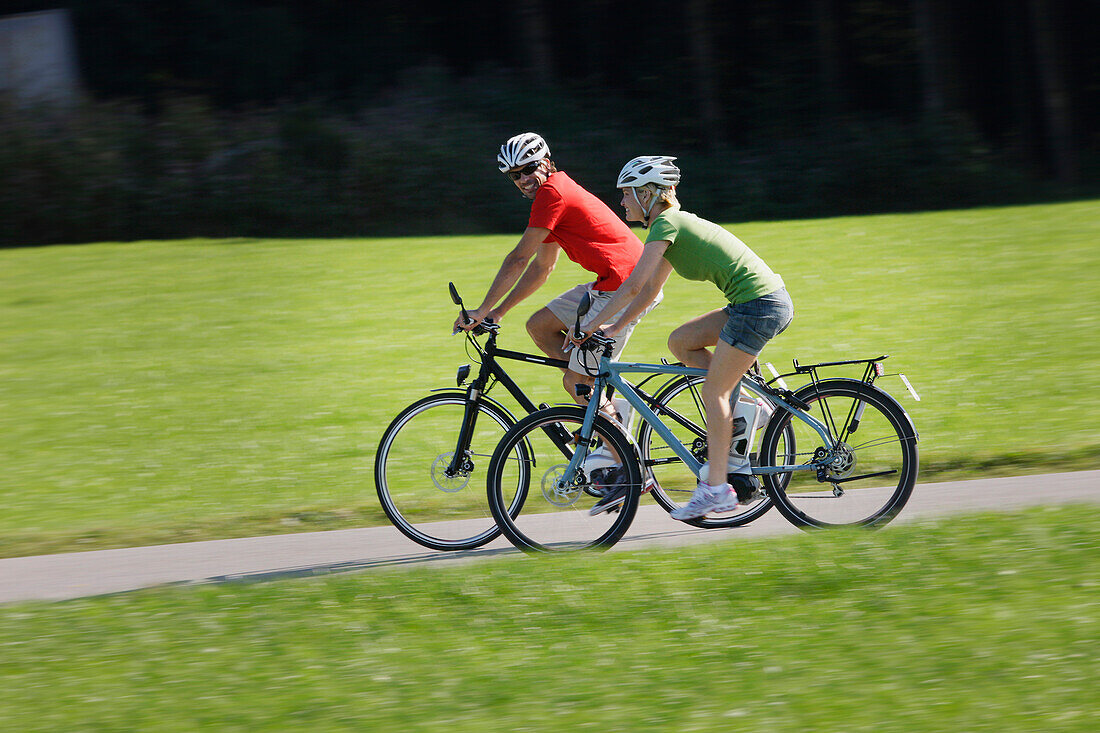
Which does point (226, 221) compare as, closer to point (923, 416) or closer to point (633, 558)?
point (923, 416)

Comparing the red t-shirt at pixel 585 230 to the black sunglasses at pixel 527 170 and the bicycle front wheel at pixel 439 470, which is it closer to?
the black sunglasses at pixel 527 170

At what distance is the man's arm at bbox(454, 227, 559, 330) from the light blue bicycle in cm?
40

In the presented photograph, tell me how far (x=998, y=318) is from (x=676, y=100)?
1415 centimetres

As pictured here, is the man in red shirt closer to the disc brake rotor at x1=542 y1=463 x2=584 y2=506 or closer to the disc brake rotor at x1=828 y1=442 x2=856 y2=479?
the disc brake rotor at x1=542 y1=463 x2=584 y2=506

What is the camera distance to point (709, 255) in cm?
585

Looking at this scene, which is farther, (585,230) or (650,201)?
(585,230)

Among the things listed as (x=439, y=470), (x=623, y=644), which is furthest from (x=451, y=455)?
(x=623, y=644)

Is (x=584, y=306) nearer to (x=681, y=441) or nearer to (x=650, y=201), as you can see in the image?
(x=650, y=201)

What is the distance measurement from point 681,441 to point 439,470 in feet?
4.11

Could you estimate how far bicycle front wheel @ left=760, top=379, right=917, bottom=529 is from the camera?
609 cm

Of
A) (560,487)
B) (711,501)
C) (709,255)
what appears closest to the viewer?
(709,255)

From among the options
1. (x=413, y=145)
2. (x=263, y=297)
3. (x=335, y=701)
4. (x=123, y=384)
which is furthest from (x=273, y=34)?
(x=335, y=701)

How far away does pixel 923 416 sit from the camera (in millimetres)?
9016

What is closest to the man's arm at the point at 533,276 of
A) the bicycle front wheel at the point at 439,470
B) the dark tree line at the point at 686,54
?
the bicycle front wheel at the point at 439,470
